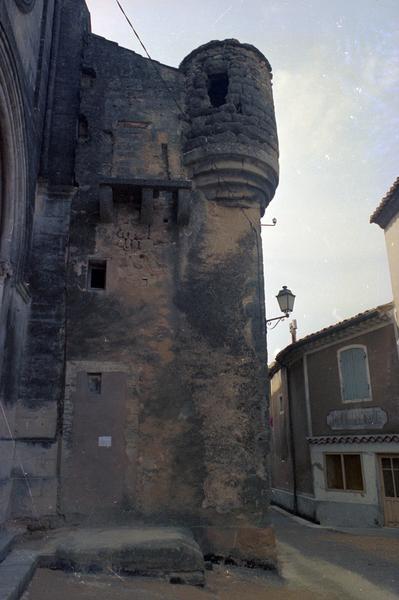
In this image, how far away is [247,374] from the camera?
809 cm

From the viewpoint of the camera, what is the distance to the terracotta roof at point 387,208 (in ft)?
42.7

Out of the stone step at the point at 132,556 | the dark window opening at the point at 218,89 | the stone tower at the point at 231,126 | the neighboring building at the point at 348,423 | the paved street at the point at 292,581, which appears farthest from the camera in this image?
the neighboring building at the point at 348,423

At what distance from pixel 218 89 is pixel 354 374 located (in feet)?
28.6

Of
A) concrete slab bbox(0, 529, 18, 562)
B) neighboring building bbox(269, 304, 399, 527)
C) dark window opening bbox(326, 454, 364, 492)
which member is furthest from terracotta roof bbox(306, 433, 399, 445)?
concrete slab bbox(0, 529, 18, 562)

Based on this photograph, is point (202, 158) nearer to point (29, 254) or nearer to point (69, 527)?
point (29, 254)

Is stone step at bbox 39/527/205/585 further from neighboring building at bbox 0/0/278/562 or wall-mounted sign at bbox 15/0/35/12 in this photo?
wall-mounted sign at bbox 15/0/35/12

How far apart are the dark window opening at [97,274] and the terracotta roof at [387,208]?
800cm

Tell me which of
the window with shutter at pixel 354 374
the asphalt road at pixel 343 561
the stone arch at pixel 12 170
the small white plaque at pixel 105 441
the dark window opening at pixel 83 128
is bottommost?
the asphalt road at pixel 343 561

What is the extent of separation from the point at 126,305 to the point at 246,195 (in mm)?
2884

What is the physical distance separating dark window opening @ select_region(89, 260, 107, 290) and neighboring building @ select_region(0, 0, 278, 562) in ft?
0.09

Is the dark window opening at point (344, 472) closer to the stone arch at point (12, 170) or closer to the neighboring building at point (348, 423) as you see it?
the neighboring building at point (348, 423)

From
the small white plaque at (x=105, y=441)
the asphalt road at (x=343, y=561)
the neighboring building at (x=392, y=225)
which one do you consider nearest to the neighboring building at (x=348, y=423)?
Answer: the neighboring building at (x=392, y=225)

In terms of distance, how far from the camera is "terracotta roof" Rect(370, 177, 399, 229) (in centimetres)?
1302

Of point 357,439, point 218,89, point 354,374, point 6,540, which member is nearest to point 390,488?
point 357,439
